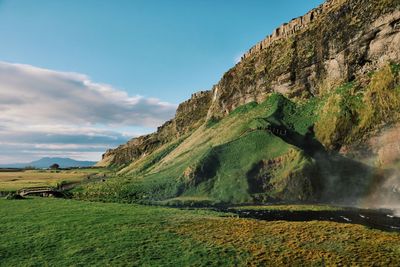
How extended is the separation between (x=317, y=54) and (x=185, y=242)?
85650 millimetres

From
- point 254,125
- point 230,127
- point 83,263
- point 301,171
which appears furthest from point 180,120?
point 83,263

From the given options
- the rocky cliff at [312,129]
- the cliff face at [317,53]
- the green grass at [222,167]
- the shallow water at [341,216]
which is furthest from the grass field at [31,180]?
the shallow water at [341,216]

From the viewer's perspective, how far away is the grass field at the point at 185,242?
110 ft

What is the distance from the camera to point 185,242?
39.6 m

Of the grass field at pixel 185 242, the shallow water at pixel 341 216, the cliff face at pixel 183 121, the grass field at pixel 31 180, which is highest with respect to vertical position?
the cliff face at pixel 183 121

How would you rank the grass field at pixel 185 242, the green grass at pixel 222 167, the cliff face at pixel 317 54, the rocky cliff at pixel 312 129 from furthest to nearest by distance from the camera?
1. the cliff face at pixel 317 54
2. the green grass at pixel 222 167
3. the rocky cliff at pixel 312 129
4. the grass field at pixel 185 242

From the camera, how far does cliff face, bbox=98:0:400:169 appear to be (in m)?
91.6

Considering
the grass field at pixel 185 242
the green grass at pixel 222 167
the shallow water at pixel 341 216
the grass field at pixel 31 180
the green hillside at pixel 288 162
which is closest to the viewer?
the grass field at pixel 185 242

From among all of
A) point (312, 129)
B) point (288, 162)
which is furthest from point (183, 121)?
point (288, 162)

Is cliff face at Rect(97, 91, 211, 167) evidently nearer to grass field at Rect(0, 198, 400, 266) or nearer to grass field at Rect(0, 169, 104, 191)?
grass field at Rect(0, 169, 104, 191)

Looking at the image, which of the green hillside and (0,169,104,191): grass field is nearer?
the green hillside

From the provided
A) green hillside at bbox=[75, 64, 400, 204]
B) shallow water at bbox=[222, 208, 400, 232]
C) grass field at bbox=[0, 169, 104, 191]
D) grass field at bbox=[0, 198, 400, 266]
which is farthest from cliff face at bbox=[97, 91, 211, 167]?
grass field at bbox=[0, 198, 400, 266]

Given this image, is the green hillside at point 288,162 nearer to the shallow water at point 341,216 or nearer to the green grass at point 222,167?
the green grass at point 222,167

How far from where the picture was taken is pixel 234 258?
34.1m
